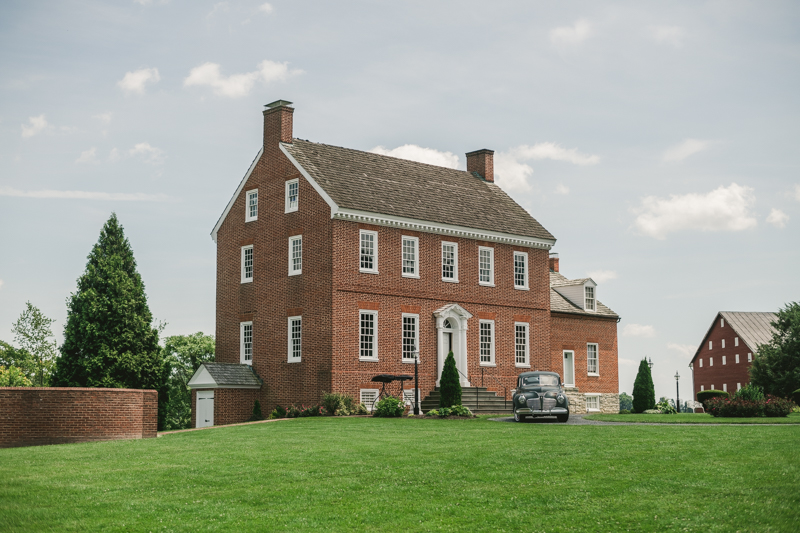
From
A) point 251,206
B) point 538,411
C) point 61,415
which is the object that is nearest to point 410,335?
point 538,411

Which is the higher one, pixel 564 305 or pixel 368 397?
pixel 564 305

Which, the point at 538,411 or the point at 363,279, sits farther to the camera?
the point at 363,279

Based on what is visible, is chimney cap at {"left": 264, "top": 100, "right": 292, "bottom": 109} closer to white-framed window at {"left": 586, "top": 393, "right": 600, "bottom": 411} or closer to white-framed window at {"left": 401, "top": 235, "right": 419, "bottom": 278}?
white-framed window at {"left": 401, "top": 235, "right": 419, "bottom": 278}

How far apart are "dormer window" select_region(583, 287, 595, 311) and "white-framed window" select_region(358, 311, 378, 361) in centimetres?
1500

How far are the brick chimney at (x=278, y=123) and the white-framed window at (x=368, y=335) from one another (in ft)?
27.8

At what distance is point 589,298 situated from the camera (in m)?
46.3

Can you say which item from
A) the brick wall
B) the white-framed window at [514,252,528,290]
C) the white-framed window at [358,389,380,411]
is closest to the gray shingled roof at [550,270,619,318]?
the white-framed window at [514,252,528,290]

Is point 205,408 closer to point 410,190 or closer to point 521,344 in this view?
point 410,190

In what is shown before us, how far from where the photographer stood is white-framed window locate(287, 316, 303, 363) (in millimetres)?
35531

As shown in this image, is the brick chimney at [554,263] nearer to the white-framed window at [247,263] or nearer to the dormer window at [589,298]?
the dormer window at [589,298]

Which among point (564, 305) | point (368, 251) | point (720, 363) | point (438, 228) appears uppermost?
point (438, 228)

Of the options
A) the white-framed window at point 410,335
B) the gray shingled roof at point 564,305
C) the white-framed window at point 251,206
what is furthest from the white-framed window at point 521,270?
the white-framed window at point 251,206

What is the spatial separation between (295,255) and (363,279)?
3171 mm

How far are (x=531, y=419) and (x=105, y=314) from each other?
18484 millimetres
